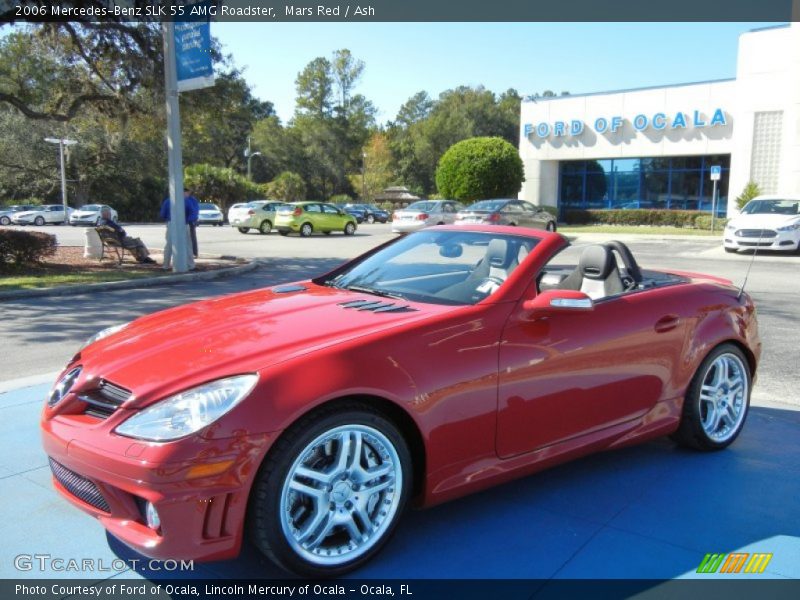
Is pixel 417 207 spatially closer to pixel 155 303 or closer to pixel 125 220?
Result: pixel 155 303

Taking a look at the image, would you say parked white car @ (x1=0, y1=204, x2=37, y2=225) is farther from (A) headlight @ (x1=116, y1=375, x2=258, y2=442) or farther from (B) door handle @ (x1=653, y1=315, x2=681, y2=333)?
(B) door handle @ (x1=653, y1=315, x2=681, y2=333)

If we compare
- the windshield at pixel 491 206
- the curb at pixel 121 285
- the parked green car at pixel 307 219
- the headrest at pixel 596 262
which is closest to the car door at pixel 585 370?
the headrest at pixel 596 262

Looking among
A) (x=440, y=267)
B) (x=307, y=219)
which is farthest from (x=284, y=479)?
(x=307, y=219)

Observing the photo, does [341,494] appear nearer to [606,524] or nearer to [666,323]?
[606,524]

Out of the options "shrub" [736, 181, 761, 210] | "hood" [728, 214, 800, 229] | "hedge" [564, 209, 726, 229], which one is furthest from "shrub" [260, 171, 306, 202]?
"hood" [728, 214, 800, 229]

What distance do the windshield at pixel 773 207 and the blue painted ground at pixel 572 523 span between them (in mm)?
18577

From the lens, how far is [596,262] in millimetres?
4434

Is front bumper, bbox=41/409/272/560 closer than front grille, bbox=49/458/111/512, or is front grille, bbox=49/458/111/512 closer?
front bumper, bbox=41/409/272/560

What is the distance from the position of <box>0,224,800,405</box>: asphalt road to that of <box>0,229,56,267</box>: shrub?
3244 mm

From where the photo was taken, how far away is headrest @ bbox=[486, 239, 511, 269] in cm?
396

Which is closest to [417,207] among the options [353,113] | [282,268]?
[282,268]

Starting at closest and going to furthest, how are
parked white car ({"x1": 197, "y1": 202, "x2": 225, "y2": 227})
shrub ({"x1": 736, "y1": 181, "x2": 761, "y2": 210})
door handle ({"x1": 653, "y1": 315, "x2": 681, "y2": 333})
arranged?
door handle ({"x1": 653, "y1": 315, "x2": 681, "y2": 333})
shrub ({"x1": 736, "y1": 181, "x2": 761, "y2": 210})
parked white car ({"x1": 197, "y1": 202, "x2": 225, "y2": 227})

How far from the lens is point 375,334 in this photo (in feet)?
10.0

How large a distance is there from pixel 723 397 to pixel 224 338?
3.22 metres
